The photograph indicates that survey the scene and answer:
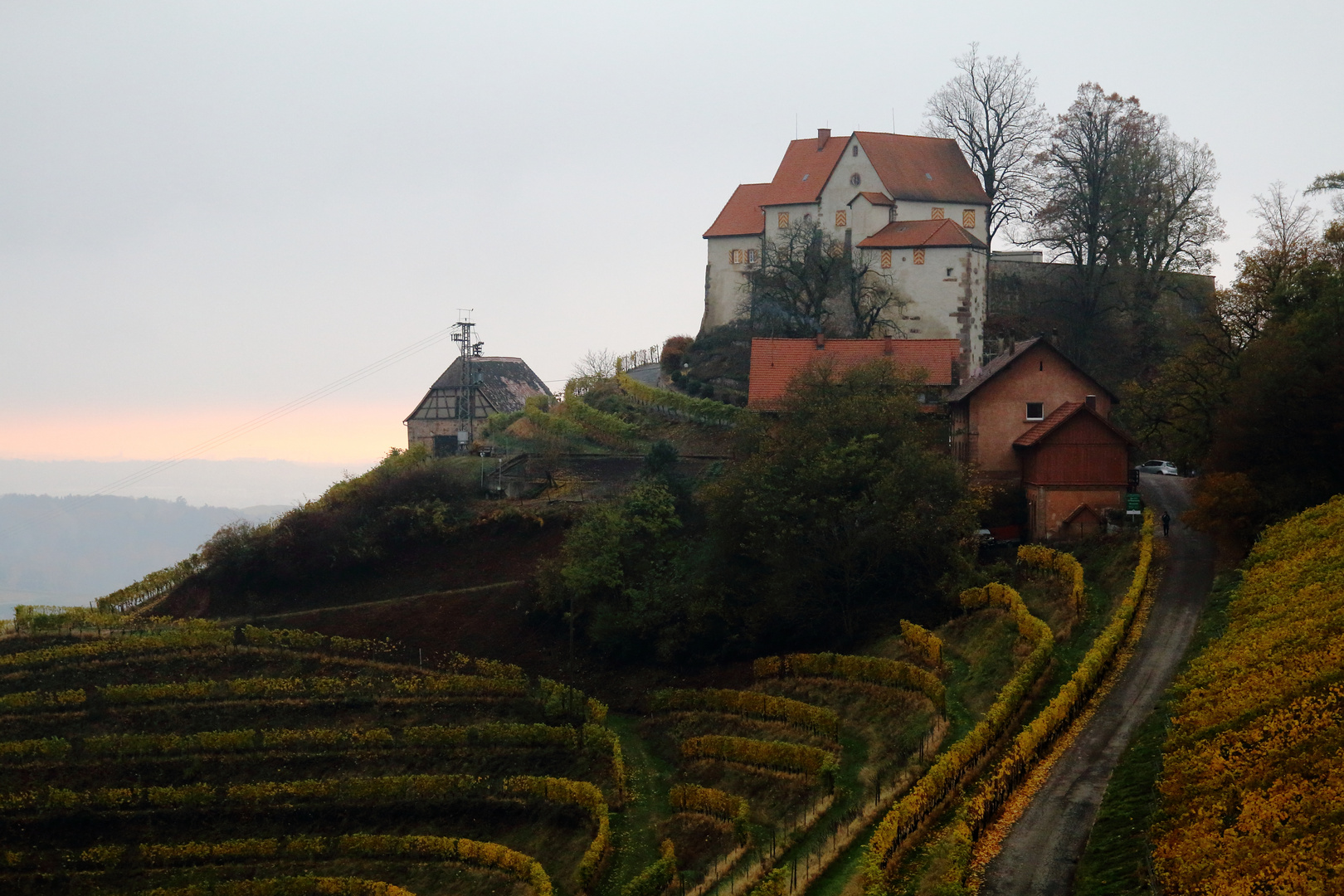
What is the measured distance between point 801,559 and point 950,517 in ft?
15.6

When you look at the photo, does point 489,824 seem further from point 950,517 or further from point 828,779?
point 950,517

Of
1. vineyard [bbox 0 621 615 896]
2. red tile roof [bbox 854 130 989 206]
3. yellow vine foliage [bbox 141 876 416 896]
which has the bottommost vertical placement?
yellow vine foliage [bbox 141 876 416 896]

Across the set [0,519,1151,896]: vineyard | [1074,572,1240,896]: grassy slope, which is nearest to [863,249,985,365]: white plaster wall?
[0,519,1151,896]: vineyard

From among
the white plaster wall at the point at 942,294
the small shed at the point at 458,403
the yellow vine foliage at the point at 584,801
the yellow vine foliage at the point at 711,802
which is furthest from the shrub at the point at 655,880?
the small shed at the point at 458,403

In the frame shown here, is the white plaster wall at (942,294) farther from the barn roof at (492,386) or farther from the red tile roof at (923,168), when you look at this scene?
the barn roof at (492,386)

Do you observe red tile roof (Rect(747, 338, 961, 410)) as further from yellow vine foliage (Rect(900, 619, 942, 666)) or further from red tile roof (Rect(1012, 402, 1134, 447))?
yellow vine foliage (Rect(900, 619, 942, 666))

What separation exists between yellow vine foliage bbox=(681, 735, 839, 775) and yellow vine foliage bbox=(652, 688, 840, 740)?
89 cm

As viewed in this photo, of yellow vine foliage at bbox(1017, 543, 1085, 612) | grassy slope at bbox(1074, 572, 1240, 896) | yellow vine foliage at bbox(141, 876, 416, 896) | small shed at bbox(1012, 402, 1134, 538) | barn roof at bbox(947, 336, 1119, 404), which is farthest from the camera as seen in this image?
barn roof at bbox(947, 336, 1119, 404)

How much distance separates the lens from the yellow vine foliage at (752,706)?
34.0m

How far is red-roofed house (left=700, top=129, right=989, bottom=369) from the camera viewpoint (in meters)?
62.9

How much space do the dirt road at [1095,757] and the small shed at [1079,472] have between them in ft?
16.7

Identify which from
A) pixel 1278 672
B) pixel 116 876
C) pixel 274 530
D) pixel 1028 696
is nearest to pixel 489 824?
pixel 116 876

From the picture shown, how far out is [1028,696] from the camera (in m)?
28.8

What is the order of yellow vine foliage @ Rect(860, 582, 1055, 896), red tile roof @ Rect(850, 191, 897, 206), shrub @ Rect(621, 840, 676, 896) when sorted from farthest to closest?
1. red tile roof @ Rect(850, 191, 897, 206)
2. shrub @ Rect(621, 840, 676, 896)
3. yellow vine foliage @ Rect(860, 582, 1055, 896)
